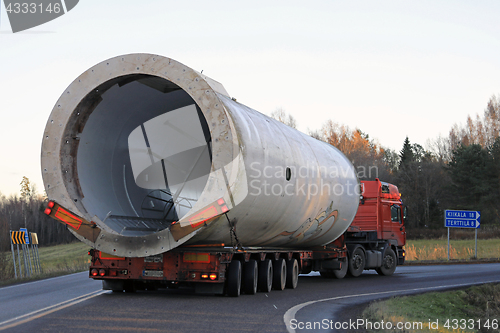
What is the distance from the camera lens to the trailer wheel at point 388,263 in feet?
64.6

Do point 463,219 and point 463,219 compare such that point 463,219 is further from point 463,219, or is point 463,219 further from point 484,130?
point 484,130

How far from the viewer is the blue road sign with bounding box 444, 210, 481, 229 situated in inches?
1183

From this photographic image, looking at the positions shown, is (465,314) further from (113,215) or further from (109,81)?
(109,81)

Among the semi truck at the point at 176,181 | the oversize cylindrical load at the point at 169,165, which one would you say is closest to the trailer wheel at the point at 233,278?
the semi truck at the point at 176,181

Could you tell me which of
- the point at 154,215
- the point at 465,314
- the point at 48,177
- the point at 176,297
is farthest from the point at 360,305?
the point at 48,177

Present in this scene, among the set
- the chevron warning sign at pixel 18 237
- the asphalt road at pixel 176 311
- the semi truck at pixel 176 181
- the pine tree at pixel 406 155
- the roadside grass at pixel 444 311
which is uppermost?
the pine tree at pixel 406 155

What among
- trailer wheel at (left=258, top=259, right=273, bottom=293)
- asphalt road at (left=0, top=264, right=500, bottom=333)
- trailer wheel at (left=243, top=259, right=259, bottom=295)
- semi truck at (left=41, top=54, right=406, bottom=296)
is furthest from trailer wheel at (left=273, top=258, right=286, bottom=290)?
trailer wheel at (left=243, top=259, right=259, bottom=295)

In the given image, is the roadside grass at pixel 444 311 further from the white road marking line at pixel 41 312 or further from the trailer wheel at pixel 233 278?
the white road marking line at pixel 41 312

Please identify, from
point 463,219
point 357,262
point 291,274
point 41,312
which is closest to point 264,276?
point 291,274

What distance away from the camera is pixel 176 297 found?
10.5 m

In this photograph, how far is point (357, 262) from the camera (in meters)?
18.3

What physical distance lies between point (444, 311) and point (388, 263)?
8.68m

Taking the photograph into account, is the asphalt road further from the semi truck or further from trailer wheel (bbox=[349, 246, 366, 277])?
trailer wheel (bbox=[349, 246, 366, 277])

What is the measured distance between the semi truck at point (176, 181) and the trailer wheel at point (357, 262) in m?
4.45
